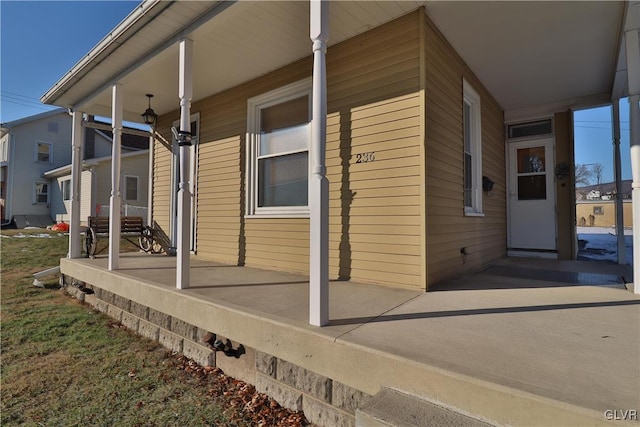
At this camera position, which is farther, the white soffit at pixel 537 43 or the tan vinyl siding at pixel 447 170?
the tan vinyl siding at pixel 447 170

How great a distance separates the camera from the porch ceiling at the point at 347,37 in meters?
3.08

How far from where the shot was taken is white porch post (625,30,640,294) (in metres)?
2.80

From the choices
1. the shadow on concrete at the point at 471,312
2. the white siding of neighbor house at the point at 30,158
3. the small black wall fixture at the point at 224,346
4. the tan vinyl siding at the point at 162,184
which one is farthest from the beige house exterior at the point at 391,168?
the white siding of neighbor house at the point at 30,158

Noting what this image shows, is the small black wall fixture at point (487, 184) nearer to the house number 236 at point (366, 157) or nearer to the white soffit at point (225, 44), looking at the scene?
the house number 236 at point (366, 157)

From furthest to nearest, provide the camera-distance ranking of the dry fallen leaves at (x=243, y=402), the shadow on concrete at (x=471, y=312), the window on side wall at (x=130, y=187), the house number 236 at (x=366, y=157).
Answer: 1. the window on side wall at (x=130, y=187)
2. the house number 236 at (x=366, y=157)
3. the shadow on concrete at (x=471, y=312)
4. the dry fallen leaves at (x=243, y=402)

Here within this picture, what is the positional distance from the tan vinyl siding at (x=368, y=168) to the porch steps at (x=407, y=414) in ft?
5.15

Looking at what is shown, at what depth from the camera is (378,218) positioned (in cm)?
332

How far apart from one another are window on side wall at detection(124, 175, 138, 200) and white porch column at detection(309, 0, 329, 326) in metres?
13.9

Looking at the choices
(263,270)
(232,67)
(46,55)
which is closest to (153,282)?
(263,270)

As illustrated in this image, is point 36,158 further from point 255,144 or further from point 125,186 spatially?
point 255,144

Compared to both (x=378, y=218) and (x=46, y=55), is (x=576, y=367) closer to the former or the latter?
(x=378, y=218)

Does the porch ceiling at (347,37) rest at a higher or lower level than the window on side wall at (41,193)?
higher

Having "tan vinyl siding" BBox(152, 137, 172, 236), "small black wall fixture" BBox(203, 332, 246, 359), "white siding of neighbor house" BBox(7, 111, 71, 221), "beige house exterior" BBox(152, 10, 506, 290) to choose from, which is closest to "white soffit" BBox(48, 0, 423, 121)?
"beige house exterior" BBox(152, 10, 506, 290)

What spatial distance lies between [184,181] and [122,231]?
3816 millimetres
